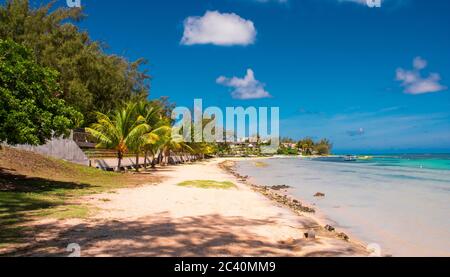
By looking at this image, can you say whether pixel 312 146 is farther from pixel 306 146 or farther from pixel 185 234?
pixel 185 234

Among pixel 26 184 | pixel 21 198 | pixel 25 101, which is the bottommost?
pixel 21 198

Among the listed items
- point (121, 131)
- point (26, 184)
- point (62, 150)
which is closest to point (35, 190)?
point (26, 184)

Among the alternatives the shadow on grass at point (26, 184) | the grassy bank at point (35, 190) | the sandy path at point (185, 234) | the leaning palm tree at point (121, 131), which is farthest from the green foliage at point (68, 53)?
the sandy path at point (185, 234)

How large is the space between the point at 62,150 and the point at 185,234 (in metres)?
18.1

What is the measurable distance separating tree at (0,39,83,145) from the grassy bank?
179cm

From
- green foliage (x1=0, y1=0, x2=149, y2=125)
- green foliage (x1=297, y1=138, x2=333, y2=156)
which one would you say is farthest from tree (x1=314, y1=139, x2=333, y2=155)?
green foliage (x1=0, y1=0, x2=149, y2=125)

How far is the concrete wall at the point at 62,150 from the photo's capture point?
21.9m

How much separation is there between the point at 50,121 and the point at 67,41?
25.4 meters

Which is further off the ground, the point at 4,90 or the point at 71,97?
the point at 71,97

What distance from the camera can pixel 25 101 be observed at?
1273 centimetres

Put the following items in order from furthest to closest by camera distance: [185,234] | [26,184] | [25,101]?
[26,184] < [25,101] < [185,234]
